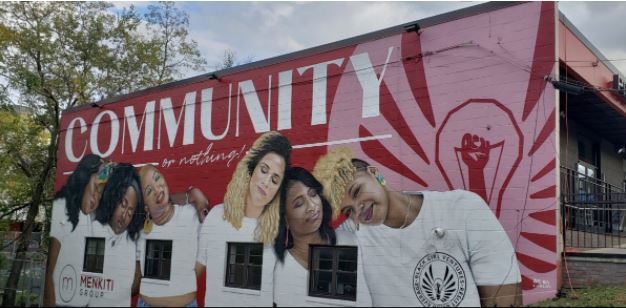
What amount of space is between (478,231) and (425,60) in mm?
3571

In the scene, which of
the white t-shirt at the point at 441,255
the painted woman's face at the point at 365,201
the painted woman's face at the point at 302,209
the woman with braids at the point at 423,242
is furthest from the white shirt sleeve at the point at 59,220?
the white t-shirt at the point at 441,255

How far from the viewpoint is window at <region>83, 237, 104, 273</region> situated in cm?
1809

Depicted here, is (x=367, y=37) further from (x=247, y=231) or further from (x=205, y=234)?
(x=205, y=234)

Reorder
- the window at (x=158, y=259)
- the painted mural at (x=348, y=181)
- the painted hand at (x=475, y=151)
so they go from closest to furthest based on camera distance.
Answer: the painted mural at (x=348, y=181), the painted hand at (x=475, y=151), the window at (x=158, y=259)

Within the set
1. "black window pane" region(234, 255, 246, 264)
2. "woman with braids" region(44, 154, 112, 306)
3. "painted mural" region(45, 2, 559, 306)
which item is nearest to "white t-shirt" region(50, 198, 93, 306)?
"woman with braids" region(44, 154, 112, 306)

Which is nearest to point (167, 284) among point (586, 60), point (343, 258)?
point (343, 258)

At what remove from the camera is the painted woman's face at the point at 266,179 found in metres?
13.9

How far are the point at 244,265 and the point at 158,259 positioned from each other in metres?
3.41

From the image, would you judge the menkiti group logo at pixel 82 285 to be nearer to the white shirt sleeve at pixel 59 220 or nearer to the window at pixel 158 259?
the white shirt sleeve at pixel 59 220

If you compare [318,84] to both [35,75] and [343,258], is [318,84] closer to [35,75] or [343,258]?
[343,258]

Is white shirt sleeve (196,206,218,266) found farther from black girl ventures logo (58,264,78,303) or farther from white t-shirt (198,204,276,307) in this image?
black girl ventures logo (58,264,78,303)

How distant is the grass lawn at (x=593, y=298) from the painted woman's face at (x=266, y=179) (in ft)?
21.6

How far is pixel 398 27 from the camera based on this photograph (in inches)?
489

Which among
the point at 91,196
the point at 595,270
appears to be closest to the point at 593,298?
the point at 595,270
